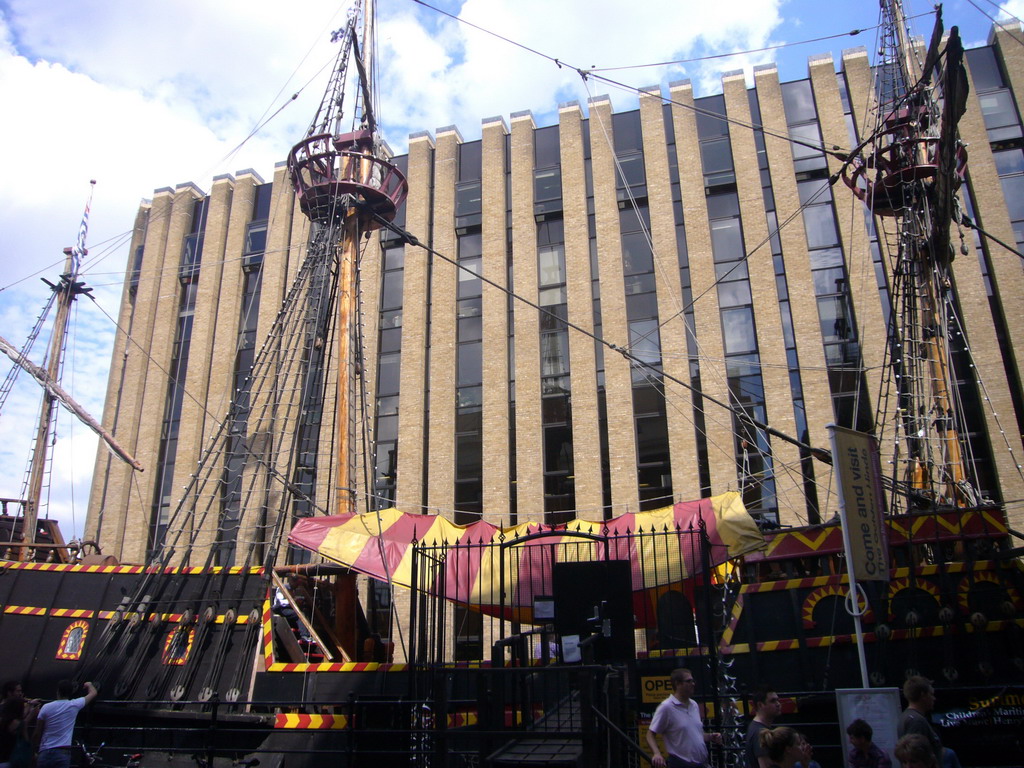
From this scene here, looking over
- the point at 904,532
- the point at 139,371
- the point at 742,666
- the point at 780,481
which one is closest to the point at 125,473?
the point at 139,371

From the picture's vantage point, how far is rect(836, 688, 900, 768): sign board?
19.4ft

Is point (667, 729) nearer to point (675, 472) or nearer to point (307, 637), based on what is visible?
point (307, 637)

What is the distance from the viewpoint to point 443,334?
83.5ft

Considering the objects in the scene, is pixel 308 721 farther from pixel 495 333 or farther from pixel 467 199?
pixel 467 199

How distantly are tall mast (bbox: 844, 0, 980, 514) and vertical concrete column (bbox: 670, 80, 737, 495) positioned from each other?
198 inches

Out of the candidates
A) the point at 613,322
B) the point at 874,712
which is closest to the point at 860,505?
the point at 874,712

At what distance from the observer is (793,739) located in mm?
4516

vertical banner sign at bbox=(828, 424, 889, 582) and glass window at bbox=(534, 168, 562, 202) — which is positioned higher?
glass window at bbox=(534, 168, 562, 202)

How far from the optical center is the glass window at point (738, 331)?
22734mm

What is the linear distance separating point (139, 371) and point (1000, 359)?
28.4 meters

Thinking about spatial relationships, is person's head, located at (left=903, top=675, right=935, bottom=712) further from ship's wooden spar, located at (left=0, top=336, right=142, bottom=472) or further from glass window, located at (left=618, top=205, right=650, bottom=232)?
ship's wooden spar, located at (left=0, top=336, right=142, bottom=472)

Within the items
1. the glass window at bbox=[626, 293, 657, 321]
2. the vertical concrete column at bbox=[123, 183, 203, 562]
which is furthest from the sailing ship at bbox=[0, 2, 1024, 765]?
the vertical concrete column at bbox=[123, 183, 203, 562]

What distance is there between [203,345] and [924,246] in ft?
76.7

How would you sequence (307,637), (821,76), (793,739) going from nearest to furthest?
(793,739), (307,637), (821,76)
